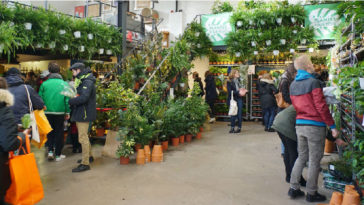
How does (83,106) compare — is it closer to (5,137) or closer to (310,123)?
(5,137)

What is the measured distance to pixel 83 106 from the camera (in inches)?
171

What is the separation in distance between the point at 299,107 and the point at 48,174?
340 cm

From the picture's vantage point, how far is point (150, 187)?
3.68 m

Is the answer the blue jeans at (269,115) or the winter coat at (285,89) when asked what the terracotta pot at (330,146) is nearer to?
the winter coat at (285,89)

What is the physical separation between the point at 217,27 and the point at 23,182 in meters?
8.24

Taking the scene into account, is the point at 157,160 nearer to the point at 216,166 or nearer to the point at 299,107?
the point at 216,166

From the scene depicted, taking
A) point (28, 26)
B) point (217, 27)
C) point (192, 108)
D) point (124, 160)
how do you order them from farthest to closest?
point (217, 27)
point (28, 26)
point (192, 108)
point (124, 160)

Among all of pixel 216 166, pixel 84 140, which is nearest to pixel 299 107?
pixel 216 166

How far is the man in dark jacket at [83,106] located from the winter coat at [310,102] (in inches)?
108

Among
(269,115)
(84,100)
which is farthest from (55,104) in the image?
(269,115)

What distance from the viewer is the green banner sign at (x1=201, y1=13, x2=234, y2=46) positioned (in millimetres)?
9695

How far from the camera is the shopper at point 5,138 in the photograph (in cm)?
244

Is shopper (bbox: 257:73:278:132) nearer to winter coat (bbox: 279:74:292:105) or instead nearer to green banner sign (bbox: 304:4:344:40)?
green banner sign (bbox: 304:4:344:40)

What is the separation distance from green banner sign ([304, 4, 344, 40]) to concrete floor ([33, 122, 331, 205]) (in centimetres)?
453
